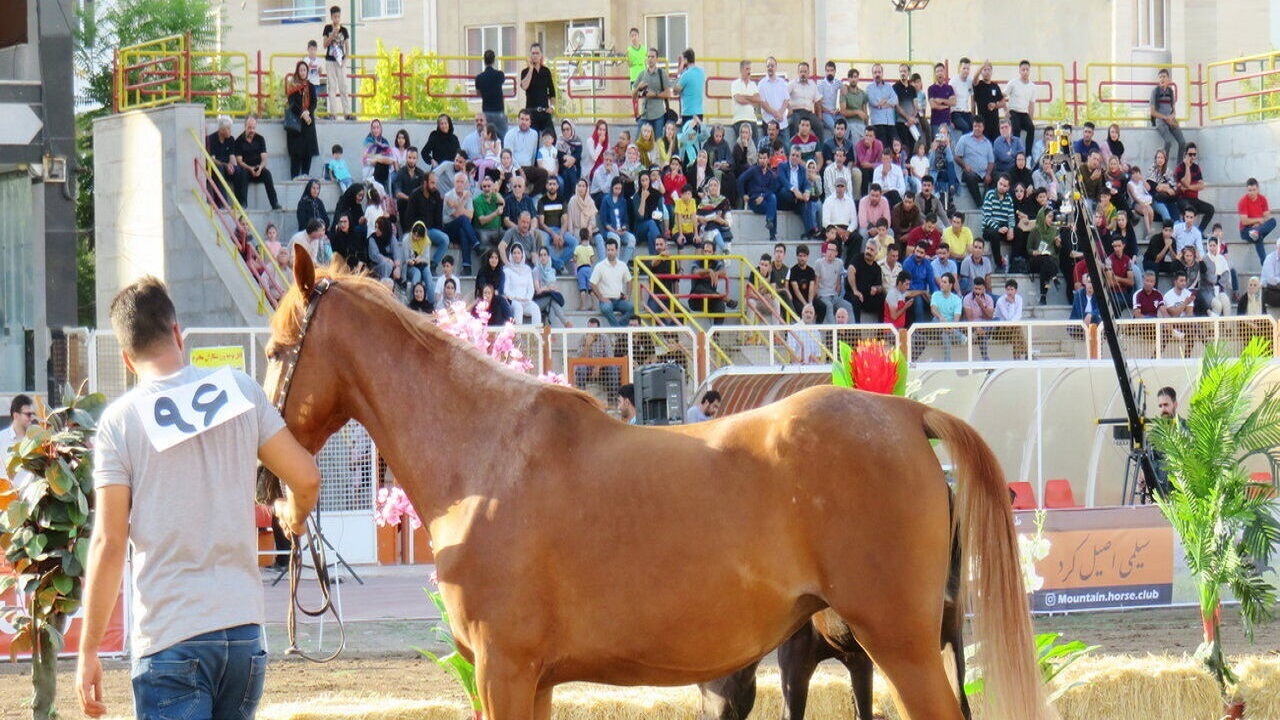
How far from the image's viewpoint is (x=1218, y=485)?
8.77 metres

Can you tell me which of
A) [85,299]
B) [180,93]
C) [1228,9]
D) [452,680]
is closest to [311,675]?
[452,680]

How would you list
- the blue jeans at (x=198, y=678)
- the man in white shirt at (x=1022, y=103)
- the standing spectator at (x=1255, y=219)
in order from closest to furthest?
the blue jeans at (x=198, y=678), the standing spectator at (x=1255, y=219), the man in white shirt at (x=1022, y=103)

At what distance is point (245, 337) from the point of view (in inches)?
604

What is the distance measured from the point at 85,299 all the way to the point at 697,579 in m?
31.1

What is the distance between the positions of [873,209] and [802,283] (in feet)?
8.11

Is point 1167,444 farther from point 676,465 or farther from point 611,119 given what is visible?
point 611,119

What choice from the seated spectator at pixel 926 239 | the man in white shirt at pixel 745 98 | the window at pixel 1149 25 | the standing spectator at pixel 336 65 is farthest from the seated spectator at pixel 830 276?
the window at pixel 1149 25

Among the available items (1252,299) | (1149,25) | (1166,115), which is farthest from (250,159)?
(1149,25)

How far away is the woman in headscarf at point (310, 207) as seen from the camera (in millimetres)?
20328

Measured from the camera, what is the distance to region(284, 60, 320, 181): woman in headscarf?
73.6ft

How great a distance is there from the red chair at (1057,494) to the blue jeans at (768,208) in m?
8.91

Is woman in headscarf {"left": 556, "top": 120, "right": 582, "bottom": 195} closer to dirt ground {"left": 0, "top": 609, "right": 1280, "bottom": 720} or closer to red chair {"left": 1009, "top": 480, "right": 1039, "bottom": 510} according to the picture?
red chair {"left": 1009, "top": 480, "right": 1039, "bottom": 510}

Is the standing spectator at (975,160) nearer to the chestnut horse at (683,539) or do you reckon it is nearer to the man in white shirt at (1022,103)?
the man in white shirt at (1022,103)

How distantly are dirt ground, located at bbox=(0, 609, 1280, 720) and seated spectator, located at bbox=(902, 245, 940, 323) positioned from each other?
8.20 metres
